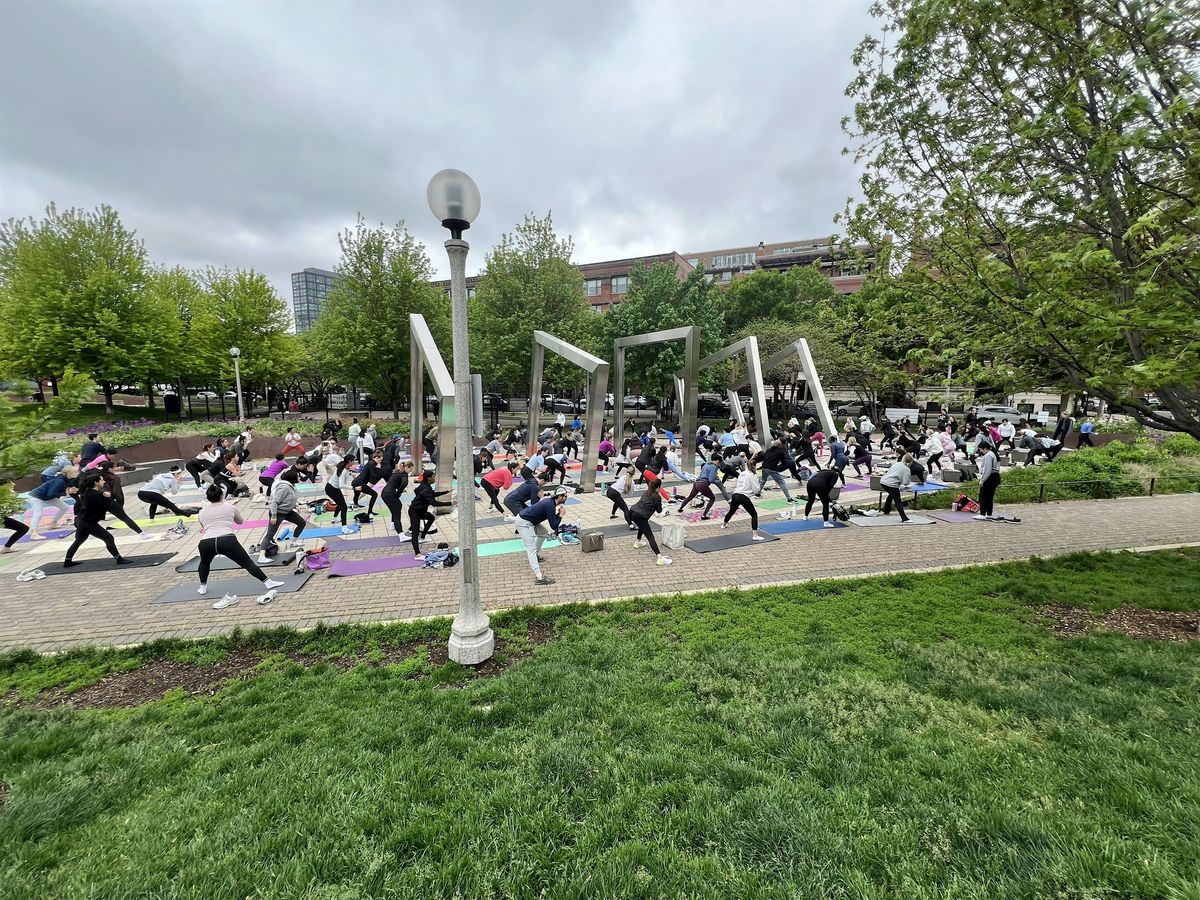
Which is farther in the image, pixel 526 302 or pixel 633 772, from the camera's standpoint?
Answer: pixel 526 302

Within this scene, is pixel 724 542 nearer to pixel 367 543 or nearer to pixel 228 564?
pixel 367 543

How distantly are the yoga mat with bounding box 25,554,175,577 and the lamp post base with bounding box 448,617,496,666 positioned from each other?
24.3 feet

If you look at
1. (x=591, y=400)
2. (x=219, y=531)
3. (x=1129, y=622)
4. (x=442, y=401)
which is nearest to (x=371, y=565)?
(x=219, y=531)

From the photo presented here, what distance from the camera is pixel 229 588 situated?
305 inches

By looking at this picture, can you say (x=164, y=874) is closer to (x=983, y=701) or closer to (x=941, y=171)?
(x=983, y=701)

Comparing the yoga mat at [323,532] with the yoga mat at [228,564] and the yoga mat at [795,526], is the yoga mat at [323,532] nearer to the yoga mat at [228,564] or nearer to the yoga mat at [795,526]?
the yoga mat at [228,564]

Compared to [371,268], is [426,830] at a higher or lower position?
lower

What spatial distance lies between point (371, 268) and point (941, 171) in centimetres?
2616

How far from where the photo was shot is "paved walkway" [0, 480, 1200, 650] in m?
6.70

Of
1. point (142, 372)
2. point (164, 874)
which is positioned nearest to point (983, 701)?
point (164, 874)

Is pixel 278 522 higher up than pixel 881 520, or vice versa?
pixel 278 522

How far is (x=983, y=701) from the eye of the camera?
4.42m

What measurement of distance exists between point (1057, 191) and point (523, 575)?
29.1ft

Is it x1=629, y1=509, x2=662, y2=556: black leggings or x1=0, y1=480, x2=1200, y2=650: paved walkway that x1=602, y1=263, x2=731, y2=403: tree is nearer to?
x1=0, y1=480, x2=1200, y2=650: paved walkway
